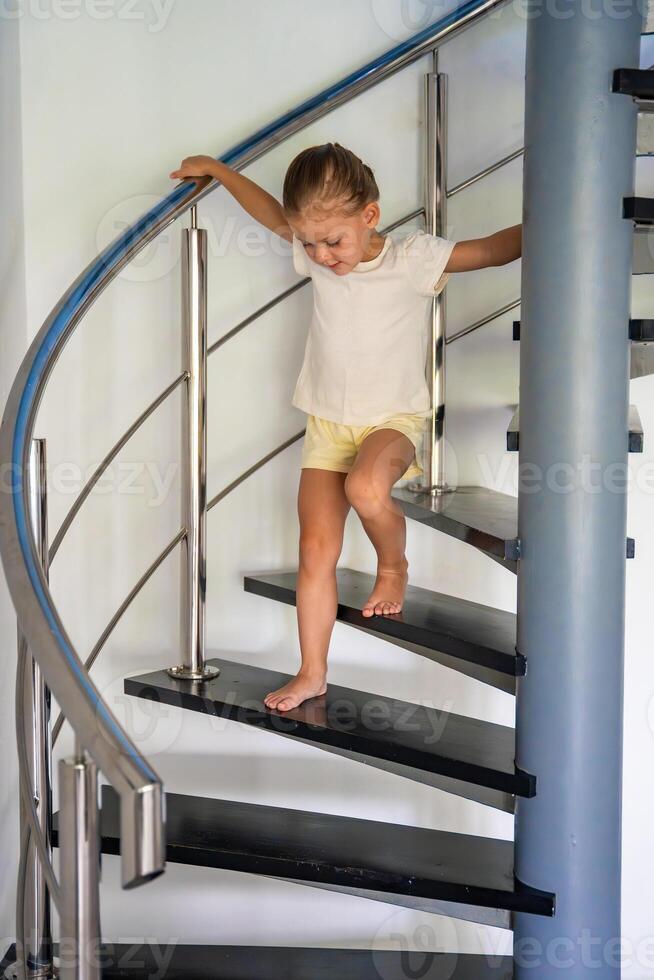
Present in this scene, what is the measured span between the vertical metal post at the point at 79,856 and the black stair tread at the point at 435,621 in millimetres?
890

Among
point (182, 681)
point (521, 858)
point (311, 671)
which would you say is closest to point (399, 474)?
point (311, 671)

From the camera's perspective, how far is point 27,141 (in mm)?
2469

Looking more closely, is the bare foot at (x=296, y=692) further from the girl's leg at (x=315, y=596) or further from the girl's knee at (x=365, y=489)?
the girl's knee at (x=365, y=489)

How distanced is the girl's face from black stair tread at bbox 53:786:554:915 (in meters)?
1.09

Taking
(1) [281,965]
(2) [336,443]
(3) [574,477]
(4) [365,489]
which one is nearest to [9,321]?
(2) [336,443]

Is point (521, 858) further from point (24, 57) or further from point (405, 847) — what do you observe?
point (24, 57)

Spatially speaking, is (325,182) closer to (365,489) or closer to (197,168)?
(197,168)

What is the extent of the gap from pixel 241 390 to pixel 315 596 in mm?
717

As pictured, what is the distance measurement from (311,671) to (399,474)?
423 mm

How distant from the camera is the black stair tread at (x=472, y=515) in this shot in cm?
185

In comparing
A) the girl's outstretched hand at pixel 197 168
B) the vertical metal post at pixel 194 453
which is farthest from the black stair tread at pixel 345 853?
the girl's outstretched hand at pixel 197 168

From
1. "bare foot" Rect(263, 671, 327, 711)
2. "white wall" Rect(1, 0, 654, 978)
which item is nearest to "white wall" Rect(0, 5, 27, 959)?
"white wall" Rect(1, 0, 654, 978)

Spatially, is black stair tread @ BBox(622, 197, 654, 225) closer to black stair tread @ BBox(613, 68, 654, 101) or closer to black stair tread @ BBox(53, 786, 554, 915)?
black stair tread @ BBox(613, 68, 654, 101)

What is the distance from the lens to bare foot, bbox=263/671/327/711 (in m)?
1.95
